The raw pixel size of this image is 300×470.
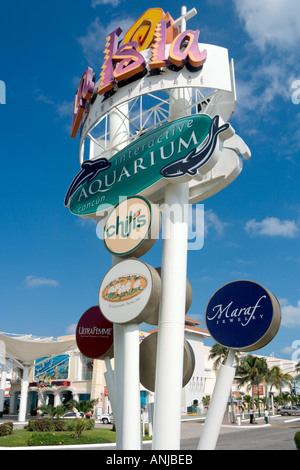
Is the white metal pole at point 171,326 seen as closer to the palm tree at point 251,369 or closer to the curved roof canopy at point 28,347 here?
the curved roof canopy at point 28,347

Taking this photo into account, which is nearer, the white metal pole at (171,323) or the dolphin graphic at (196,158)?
the white metal pole at (171,323)

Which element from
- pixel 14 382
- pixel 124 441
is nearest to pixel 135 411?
pixel 124 441

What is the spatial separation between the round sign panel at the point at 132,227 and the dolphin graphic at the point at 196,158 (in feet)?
3.69

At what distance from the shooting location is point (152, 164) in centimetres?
1277

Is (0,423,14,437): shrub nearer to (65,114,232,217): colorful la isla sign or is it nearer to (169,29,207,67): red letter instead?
(65,114,232,217): colorful la isla sign

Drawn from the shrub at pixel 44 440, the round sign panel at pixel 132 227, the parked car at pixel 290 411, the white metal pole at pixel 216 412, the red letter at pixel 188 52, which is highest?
the red letter at pixel 188 52

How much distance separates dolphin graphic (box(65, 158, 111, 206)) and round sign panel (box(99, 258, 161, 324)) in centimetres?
386

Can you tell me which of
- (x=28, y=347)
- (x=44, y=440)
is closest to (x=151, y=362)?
(x=44, y=440)

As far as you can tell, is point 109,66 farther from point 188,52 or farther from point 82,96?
point 188,52

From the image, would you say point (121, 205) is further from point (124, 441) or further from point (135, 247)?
point (124, 441)

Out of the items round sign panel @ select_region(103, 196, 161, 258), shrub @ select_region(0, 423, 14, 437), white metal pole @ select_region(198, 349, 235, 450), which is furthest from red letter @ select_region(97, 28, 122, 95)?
shrub @ select_region(0, 423, 14, 437)

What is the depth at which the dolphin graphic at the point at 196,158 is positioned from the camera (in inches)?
438

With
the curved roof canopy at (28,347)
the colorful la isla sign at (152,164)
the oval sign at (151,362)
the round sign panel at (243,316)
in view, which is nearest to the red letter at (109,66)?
the colorful la isla sign at (152,164)

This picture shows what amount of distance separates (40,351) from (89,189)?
3424cm
